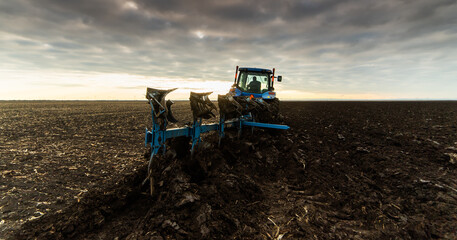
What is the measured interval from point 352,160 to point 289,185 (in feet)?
7.70

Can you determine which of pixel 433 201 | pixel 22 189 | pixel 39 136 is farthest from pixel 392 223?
pixel 39 136

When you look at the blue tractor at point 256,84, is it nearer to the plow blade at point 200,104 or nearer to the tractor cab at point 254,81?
the tractor cab at point 254,81

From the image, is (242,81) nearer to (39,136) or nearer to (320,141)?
(320,141)

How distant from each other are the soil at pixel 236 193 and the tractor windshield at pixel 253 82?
14.0 ft

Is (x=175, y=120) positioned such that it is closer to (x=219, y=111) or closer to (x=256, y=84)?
(x=219, y=111)

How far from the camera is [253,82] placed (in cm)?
997

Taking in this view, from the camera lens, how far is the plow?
3.26 m

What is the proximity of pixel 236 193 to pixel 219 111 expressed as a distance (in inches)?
98.9

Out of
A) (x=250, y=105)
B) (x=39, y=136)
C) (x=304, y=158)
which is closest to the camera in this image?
(x=304, y=158)

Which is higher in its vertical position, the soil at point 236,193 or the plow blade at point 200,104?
the plow blade at point 200,104

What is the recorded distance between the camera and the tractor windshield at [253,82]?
32.6 ft

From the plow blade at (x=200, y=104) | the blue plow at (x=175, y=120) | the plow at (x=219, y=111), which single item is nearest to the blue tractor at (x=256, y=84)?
the plow at (x=219, y=111)

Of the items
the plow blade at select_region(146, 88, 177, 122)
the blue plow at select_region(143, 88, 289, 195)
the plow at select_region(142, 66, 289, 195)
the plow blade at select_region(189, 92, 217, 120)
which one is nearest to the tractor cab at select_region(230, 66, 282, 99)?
the plow at select_region(142, 66, 289, 195)

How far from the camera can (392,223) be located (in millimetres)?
2896
